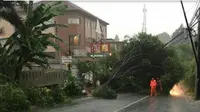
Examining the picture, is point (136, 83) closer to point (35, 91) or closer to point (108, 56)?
point (108, 56)

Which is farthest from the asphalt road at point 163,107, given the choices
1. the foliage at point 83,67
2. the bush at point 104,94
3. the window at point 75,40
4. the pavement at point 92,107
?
the window at point 75,40

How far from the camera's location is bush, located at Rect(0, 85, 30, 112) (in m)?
18.5

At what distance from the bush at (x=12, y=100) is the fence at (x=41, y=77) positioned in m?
3.74

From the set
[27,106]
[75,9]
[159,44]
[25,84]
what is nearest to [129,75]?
[159,44]

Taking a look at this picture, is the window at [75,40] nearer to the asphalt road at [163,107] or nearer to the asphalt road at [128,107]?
the asphalt road at [128,107]

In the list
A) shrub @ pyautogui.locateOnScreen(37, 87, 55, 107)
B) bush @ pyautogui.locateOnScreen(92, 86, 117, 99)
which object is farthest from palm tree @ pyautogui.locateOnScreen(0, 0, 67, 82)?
bush @ pyautogui.locateOnScreen(92, 86, 117, 99)

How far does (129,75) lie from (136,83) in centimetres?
105

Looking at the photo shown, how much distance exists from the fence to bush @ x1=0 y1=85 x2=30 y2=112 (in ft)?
12.3

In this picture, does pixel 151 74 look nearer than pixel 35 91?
No

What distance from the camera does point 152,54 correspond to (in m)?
40.0

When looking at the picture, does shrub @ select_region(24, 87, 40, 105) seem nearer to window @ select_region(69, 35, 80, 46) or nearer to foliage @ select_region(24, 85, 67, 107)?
foliage @ select_region(24, 85, 67, 107)

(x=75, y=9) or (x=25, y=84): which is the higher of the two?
(x=75, y=9)

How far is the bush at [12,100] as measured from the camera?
1845cm

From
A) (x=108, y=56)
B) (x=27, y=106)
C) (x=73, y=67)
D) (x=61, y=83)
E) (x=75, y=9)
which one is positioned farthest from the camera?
(x=75, y=9)
